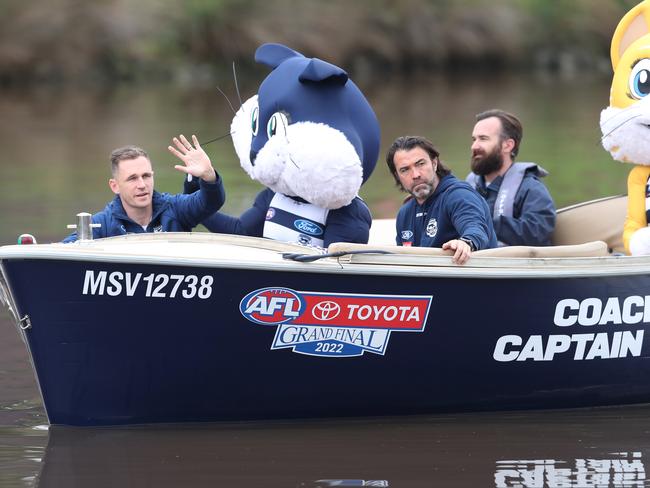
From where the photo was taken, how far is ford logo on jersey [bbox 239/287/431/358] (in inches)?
214

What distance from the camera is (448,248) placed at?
5559 millimetres

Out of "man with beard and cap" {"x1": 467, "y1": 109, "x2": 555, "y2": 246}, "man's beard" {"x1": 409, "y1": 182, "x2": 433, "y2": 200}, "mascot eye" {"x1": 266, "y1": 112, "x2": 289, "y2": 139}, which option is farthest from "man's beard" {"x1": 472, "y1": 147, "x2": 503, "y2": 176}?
"mascot eye" {"x1": 266, "y1": 112, "x2": 289, "y2": 139}

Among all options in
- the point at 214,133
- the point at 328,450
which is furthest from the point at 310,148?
the point at 214,133

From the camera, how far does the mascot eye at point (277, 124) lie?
5.77 m

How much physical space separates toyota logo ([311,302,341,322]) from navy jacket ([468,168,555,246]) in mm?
1617

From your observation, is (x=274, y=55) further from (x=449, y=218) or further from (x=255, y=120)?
(x=449, y=218)

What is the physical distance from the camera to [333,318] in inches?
216

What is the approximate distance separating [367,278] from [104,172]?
33.7ft

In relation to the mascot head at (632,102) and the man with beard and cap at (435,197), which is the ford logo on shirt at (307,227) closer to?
the man with beard and cap at (435,197)

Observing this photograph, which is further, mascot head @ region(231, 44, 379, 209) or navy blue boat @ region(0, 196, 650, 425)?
mascot head @ region(231, 44, 379, 209)

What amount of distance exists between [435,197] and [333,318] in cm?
86

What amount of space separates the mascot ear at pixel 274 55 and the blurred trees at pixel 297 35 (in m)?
25.1

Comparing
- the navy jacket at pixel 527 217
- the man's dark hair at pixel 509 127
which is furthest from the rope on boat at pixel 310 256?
the man's dark hair at pixel 509 127

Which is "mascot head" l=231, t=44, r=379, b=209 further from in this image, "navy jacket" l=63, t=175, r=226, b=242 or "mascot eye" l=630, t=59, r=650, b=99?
"mascot eye" l=630, t=59, r=650, b=99
